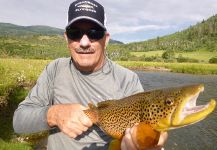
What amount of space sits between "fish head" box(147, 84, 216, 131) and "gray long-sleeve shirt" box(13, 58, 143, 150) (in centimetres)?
88

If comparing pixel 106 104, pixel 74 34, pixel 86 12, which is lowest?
pixel 106 104

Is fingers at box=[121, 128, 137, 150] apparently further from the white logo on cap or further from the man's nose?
the white logo on cap

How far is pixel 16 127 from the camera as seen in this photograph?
3.68m

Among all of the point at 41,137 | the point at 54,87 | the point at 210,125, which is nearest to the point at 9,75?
the point at 41,137

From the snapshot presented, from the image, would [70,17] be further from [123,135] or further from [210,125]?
[210,125]

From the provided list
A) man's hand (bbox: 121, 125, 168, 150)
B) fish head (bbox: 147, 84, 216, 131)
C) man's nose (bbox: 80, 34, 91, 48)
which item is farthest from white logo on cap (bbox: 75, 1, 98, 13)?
man's hand (bbox: 121, 125, 168, 150)

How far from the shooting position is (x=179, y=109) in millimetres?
2762

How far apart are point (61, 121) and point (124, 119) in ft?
1.91

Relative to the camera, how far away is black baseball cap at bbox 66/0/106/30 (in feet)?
11.8

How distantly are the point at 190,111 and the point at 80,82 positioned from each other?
1488 millimetres

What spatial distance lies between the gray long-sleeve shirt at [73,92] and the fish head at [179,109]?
2.89 ft

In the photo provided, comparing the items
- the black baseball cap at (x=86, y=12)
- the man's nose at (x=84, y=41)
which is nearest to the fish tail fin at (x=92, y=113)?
the man's nose at (x=84, y=41)

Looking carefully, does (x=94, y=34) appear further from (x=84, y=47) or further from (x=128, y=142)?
(x=128, y=142)

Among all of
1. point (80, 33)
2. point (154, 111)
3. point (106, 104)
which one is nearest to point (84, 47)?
point (80, 33)
